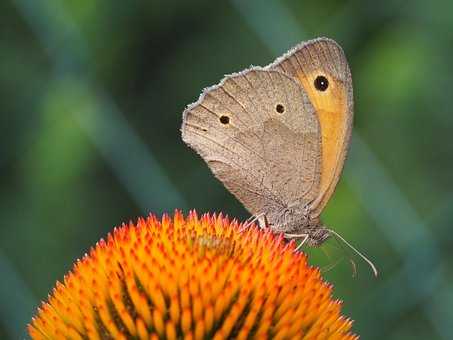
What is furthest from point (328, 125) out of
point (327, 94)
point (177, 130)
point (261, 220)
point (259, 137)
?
point (177, 130)

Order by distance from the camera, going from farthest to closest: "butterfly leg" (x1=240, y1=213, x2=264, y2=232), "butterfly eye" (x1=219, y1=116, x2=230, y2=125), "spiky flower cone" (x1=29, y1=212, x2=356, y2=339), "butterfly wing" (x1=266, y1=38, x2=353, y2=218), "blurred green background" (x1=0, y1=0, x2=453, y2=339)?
"blurred green background" (x1=0, y1=0, x2=453, y2=339)
"butterfly eye" (x1=219, y1=116, x2=230, y2=125)
"butterfly wing" (x1=266, y1=38, x2=353, y2=218)
"butterfly leg" (x1=240, y1=213, x2=264, y2=232)
"spiky flower cone" (x1=29, y1=212, x2=356, y2=339)

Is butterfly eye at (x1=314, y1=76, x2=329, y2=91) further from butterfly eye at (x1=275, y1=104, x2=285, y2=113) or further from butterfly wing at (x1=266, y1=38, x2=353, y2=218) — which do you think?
butterfly eye at (x1=275, y1=104, x2=285, y2=113)

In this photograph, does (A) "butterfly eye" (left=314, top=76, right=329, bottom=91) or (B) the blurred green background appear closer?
(A) "butterfly eye" (left=314, top=76, right=329, bottom=91)

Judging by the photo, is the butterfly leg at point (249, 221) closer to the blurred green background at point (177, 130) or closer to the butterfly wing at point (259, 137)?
the butterfly wing at point (259, 137)

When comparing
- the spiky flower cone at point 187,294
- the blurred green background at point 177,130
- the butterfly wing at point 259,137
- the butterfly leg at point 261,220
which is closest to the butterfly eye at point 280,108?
the butterfly wing at point 259,137

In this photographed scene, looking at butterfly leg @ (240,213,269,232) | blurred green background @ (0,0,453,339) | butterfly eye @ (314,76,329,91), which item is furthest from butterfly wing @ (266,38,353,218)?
blurred green background @ (0,0,453,339)

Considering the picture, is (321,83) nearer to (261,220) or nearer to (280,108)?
(280,108)
